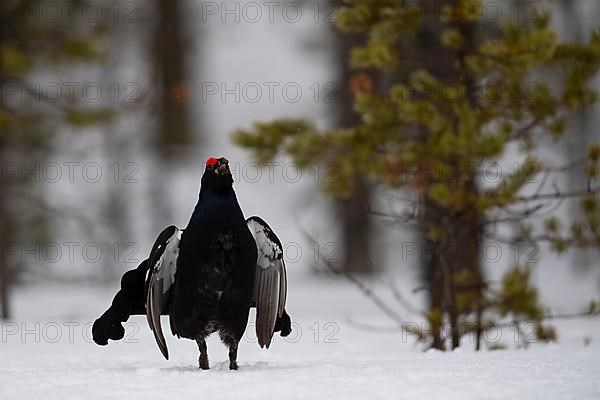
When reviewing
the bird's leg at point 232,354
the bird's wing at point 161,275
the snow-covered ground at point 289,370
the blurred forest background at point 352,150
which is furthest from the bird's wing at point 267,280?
the blurred forest background at point 352,150

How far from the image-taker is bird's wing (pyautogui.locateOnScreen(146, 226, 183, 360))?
227 inches

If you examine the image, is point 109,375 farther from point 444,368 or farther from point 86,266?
point 86,266

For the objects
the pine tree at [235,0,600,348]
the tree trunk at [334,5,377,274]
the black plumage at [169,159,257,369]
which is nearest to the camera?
the black plumage at [169,159,257,369]

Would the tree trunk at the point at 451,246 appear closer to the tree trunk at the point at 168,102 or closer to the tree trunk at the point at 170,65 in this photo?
the tree trunk at the point at 168,102

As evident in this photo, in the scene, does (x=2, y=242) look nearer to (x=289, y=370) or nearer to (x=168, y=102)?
(x=289, y=370)

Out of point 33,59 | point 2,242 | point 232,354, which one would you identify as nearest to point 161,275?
point 232,354

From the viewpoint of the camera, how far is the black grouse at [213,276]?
224 inches

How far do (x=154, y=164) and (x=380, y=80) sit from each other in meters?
10.6

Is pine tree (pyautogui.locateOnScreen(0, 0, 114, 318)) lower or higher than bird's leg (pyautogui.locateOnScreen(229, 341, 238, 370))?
higher

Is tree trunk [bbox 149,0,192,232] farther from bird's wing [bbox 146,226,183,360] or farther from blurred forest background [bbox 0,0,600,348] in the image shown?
bird's wing [bbox 146,226,183,360]

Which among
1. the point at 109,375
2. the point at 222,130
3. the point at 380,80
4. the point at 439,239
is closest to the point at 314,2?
the point at 380,80

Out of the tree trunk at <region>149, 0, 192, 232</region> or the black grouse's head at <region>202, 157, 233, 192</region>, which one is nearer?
the black grouse's head at <region>202, 157, 233, 192</region>

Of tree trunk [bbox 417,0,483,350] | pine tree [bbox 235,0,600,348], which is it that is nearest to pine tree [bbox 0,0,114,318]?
pine tree [bbox 235,0,600,348]

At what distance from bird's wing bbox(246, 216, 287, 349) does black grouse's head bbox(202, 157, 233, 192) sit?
331 mm
